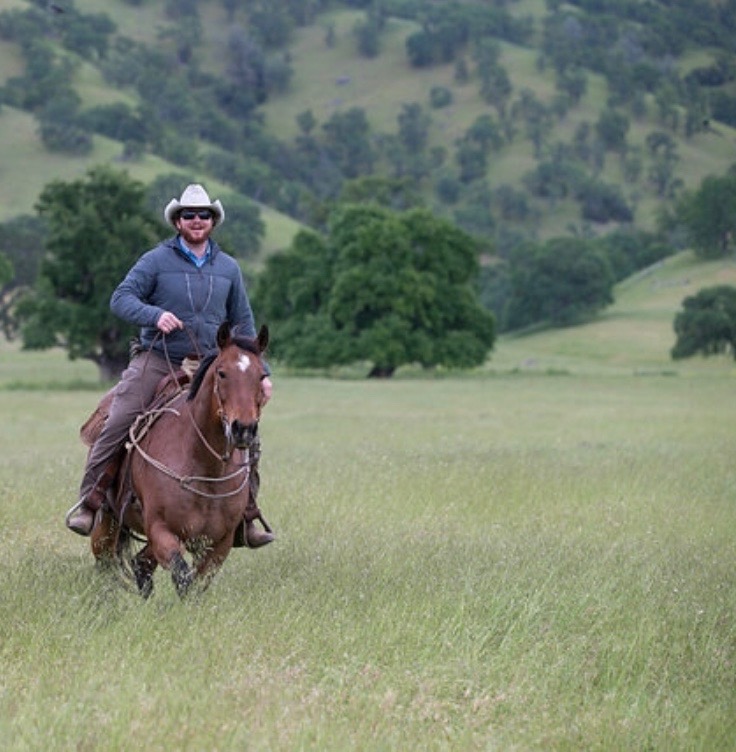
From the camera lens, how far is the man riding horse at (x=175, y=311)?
37.1 ft

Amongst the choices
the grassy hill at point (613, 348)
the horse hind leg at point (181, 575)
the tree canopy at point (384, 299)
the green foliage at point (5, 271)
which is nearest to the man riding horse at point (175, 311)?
the horse hind leg at point (181, 575)

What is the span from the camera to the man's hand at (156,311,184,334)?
10.9m

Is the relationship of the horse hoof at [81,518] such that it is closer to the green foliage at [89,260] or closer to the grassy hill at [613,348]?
the green foliage at [89,260]

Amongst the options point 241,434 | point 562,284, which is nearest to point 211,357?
point 241,434

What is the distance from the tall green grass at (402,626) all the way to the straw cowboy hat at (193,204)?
2758 millimetres

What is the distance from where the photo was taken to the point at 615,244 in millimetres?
161125

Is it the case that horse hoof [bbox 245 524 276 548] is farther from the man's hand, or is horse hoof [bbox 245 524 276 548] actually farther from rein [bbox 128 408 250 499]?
the man's hand

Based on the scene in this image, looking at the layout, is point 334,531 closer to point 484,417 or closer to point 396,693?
point 396,693

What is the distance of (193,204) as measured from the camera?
1127cm

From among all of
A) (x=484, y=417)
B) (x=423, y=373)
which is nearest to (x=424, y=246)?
(x=423, y=373)

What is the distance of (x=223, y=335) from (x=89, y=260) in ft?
170

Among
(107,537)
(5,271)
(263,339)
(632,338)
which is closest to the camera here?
(263,339)

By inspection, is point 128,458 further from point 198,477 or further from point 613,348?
point 613,348

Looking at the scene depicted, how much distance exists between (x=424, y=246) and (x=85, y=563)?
6479 centimetres
